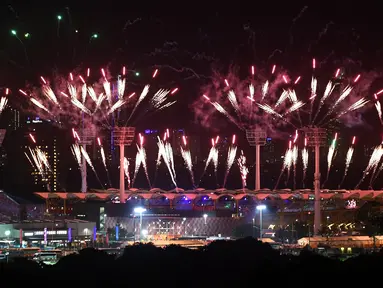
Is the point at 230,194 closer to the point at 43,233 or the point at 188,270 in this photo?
the point at 43,233

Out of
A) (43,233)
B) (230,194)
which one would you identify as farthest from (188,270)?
(230,194)

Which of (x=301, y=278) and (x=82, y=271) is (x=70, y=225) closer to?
(x=82, y=271)

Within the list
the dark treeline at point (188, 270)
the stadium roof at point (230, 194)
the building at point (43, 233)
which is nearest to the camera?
the dark treeline at point (188, 270)

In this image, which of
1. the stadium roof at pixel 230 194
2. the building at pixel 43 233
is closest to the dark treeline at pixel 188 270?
the building at pixel 43 233

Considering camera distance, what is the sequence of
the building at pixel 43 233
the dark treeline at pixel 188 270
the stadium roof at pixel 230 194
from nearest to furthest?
1. the dark treeline at pixel 188 270
2. the building at pixel 43 233
3. the stadium roof at pixel 230 194

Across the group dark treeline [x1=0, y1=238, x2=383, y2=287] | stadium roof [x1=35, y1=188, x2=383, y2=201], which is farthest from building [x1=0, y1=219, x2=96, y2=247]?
dark treeline [x1=0, y1=238, x2=383, y2=287]

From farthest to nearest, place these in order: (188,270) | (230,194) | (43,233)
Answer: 1. (230,194)
2. (43,233)
3. (188,270)

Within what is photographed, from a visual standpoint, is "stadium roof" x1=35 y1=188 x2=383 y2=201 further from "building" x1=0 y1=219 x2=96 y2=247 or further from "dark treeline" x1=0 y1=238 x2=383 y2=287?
"dark treeline" x1=0 y1=238 x2=383 y2=287

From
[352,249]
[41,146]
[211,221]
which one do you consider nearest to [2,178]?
[41,146]

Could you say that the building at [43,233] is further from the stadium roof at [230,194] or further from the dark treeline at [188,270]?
the dark treeline at [188,270]
